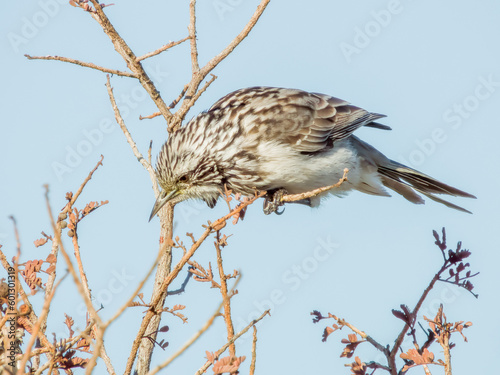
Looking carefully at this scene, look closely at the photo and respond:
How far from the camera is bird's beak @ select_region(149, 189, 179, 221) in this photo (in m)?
5.48

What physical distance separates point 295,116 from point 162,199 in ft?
5.46

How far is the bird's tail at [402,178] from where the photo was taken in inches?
278

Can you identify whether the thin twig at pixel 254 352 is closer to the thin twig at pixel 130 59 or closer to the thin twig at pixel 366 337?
the thin twig at pixel 366 337

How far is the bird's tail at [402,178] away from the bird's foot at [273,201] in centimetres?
146

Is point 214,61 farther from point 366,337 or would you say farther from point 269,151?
point 366,337

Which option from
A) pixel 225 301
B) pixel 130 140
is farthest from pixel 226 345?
pixel 130 140

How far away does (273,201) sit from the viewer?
6230mm

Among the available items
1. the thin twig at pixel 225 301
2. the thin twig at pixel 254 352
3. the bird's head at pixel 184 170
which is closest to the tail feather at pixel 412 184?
the bird's head at pixel 184 170

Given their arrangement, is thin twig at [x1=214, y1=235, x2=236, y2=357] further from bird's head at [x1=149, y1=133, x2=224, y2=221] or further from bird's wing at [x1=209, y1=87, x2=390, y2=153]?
bird's wing at [x1=209, y1=87, x2=390, y2=153]

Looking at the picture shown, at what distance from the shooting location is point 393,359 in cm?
341

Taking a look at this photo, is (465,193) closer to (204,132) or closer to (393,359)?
(204,132)

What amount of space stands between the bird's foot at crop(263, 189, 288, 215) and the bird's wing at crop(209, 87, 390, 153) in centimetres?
45

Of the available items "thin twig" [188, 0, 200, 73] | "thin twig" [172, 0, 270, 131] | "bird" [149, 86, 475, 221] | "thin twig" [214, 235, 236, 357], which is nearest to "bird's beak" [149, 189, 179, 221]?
"bird" [149, 86, 475, 221]

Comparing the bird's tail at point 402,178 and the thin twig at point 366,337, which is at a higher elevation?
the bird's tail at point 402,178
